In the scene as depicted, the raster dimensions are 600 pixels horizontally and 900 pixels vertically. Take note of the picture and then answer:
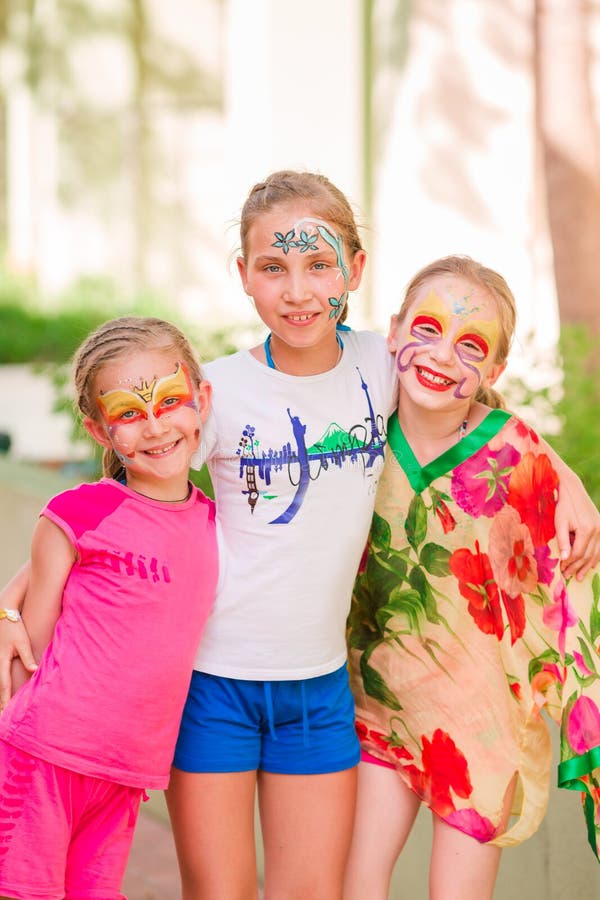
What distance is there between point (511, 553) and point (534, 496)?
0.14 meters

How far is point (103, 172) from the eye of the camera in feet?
50.5

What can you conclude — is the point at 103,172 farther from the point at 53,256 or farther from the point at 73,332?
the point at 73,332

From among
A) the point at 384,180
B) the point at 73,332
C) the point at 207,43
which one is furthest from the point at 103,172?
the point at 384,180

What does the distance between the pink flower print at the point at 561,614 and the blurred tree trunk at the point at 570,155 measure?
285 centimetres

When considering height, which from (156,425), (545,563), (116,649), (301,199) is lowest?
(116,649)

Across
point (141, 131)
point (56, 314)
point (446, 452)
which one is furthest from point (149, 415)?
point (141, 131)

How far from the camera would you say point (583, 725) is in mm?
2943

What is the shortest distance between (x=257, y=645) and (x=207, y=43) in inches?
500

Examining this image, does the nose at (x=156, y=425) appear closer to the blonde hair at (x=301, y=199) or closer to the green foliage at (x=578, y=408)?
the blonde hair at (x=301, y=199)

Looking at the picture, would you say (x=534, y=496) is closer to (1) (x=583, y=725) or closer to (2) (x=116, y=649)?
(1) (x=583, y=725)

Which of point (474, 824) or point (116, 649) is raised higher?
point (116, 649)

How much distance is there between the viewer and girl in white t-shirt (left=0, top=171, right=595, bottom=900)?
9.65ft

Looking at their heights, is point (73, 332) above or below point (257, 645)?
below

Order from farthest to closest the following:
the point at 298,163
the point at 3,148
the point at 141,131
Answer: the point at 3,148 → the point at 141,131 → the point at 298,163
